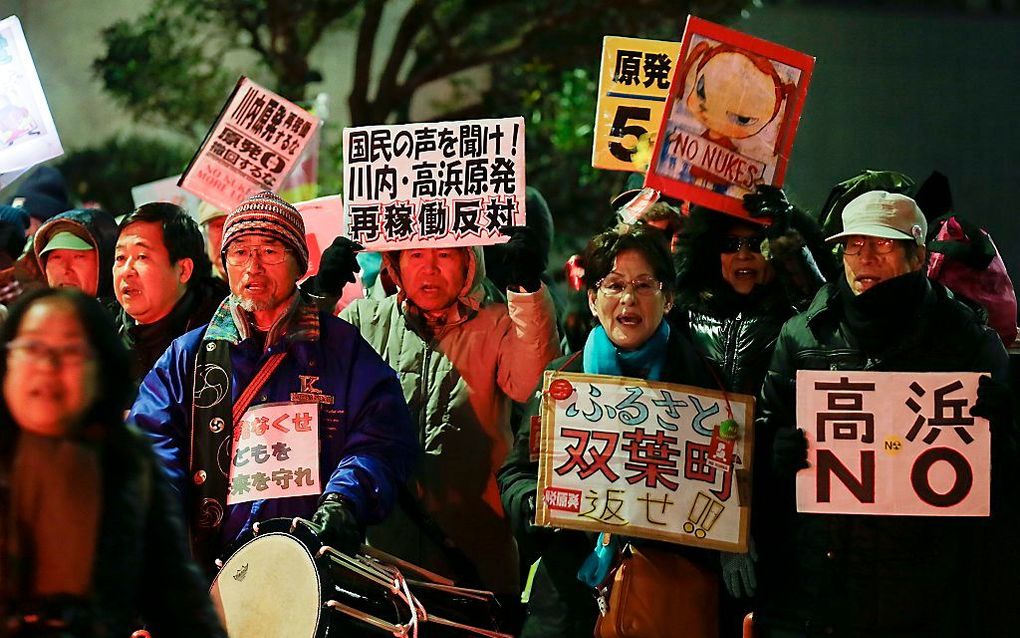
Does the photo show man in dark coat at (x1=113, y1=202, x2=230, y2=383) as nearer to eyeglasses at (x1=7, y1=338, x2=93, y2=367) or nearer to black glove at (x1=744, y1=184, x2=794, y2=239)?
black glove at (x1=744, y1=184, x2=794, y2=239)

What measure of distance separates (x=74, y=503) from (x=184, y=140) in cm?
1758

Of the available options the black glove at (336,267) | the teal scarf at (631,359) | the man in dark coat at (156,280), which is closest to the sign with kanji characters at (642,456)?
the teal scarf at (631,359)

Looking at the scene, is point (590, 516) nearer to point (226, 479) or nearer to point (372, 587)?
point (372, 587)

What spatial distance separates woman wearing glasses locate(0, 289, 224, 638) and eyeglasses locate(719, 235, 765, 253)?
128 inches

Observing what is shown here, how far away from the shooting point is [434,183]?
7012 millimetres

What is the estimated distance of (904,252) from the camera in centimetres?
584

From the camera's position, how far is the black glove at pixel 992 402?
5.64 m

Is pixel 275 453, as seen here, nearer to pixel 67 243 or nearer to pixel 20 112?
pixel 67 243

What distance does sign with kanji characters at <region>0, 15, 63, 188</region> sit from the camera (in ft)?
27.7

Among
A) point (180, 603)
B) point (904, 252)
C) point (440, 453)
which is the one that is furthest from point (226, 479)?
point (904, 252)

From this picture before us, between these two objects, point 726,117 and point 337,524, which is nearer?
point 337,524

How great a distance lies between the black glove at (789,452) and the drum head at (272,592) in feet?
5.50

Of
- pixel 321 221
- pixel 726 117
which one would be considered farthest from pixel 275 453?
pixel 321 221

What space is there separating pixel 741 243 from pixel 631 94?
1.29 m
